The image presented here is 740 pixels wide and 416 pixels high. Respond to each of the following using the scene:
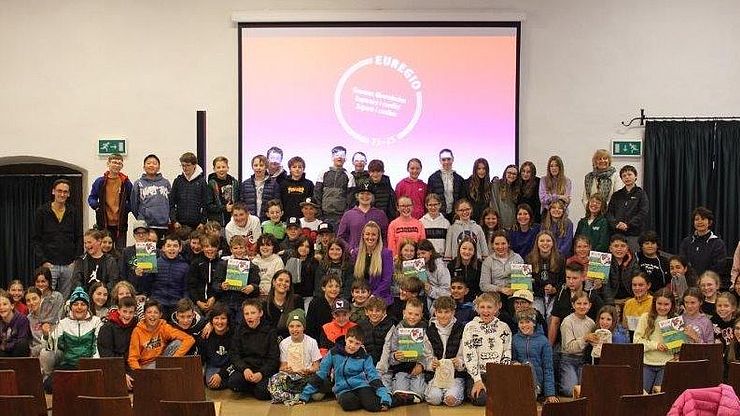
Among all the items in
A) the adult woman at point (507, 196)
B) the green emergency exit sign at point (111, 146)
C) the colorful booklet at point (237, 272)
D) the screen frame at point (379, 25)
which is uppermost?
the screen frame at point (379, 25)

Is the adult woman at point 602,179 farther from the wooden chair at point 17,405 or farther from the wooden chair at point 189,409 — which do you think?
the wooden chair at point 17,405

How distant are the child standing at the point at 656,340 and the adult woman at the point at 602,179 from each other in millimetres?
2310

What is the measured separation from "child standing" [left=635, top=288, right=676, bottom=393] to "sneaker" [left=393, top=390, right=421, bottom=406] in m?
2.12

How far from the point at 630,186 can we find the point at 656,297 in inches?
86.7

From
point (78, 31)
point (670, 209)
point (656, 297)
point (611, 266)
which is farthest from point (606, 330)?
point (78, 31)

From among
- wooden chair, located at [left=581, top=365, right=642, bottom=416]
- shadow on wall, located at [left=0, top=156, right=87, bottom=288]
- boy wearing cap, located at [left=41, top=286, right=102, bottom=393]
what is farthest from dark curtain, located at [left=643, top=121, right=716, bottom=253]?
shadow on wall, located at [left=0, top=156, right=87, bottom=288]

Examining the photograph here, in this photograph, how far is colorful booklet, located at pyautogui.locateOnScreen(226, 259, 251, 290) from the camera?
30.0ft

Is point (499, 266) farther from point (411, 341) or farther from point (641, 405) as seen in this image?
point (641, 405)

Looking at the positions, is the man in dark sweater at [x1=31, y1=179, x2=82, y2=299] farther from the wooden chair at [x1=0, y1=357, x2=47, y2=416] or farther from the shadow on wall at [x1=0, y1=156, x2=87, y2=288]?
the wooden chair at [x1=0, y1=357, x2=47, y2=416]

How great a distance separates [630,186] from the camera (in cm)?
1048

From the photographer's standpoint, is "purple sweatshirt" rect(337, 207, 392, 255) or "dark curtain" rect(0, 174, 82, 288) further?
"dark curtain" rect(0, 174, 82, 288)

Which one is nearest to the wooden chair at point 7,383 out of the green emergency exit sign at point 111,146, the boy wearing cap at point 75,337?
the boy wearing cap at point 75,337

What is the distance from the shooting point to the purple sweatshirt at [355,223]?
10023 mm

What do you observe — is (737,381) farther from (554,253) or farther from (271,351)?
(271,351)
